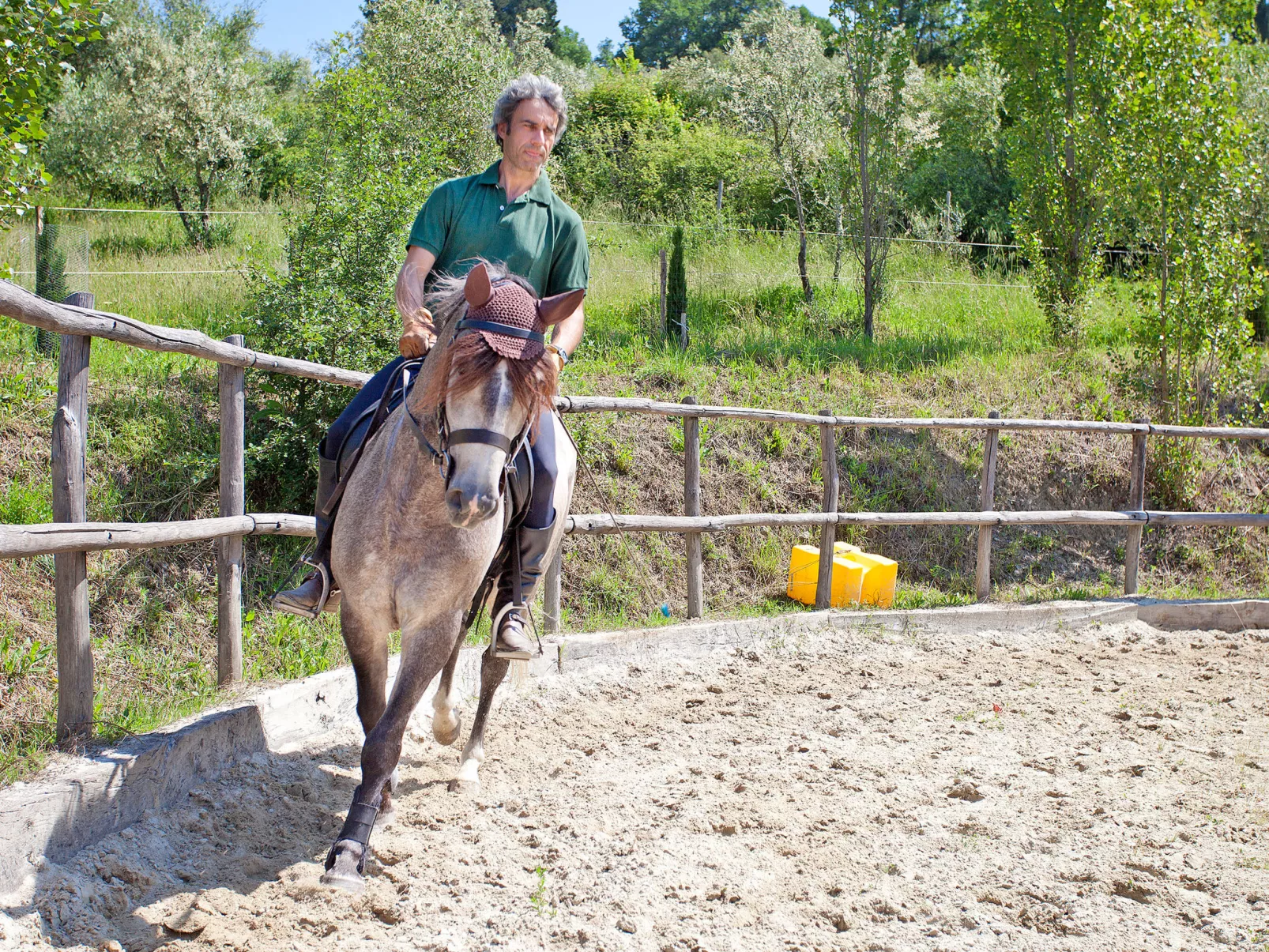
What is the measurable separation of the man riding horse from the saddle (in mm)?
18

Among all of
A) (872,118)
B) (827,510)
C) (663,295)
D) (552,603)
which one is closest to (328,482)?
(552,603)

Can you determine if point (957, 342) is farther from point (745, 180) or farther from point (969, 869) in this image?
point (969, 869)

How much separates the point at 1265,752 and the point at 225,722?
479cm

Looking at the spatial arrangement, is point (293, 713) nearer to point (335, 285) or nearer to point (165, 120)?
point (335, 285)

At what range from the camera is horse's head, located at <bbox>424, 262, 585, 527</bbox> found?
2.74m

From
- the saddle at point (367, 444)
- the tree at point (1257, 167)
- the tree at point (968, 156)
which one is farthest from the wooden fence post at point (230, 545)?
the tree at point (968, 156)

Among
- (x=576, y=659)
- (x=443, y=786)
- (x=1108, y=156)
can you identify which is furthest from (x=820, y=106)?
(x=443, y=786)

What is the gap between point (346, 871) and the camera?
2.93m

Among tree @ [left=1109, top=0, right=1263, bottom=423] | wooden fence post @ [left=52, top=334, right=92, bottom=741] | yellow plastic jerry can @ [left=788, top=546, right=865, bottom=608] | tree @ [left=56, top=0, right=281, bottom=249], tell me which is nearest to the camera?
wooden fence post @ [left=52, top=334, right=92, bottom=741]

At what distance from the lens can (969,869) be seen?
3396 mm

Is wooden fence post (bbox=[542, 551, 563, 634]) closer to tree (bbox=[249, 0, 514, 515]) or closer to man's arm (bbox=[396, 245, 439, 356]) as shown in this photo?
tree (bbox=[249, 0, 514, 515])

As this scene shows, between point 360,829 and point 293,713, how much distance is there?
57.0 inches

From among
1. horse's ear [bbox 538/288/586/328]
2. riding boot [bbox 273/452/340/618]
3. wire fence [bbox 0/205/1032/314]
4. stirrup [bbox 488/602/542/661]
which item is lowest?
stirrup [bbox 488/602/542/661]

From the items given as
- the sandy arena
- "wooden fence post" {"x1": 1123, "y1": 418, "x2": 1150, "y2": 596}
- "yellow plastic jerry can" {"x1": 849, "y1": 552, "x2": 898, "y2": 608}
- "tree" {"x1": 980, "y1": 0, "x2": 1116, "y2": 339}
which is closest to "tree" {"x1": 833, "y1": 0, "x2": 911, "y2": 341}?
"tree" {"x1": 980, "y1": 0, "x2": 1116, "y2": 339}
